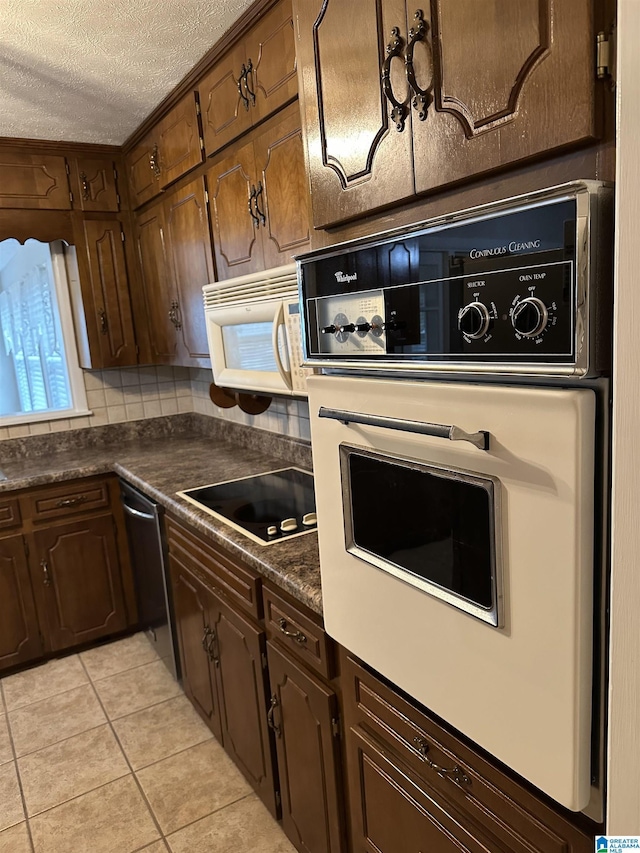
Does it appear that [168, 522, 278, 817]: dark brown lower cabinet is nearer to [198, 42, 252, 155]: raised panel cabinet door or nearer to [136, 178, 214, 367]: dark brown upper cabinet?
[136, 178, 214, 367]: dark brown upper cabinet

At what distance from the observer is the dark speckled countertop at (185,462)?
161cm

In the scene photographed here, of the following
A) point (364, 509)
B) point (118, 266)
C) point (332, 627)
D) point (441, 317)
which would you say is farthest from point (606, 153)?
point (118, 266)

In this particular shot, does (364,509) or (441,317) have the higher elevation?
(441,317)

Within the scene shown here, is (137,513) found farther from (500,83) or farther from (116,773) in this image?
(500,83)

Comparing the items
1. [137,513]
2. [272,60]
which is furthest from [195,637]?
[272,60]

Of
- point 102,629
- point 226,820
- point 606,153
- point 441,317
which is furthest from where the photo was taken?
point 102,629

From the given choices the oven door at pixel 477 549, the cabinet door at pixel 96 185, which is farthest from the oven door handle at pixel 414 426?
the cabinet door at pixel 96 185

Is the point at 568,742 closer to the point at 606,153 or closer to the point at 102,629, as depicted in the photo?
the point at 606,153

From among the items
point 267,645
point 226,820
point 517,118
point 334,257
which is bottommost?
point 226,820

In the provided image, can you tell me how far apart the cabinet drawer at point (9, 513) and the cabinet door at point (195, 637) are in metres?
0.91

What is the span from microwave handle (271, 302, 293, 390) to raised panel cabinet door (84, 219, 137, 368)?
1.66 metres

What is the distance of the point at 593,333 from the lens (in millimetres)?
655

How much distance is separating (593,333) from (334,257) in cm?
51

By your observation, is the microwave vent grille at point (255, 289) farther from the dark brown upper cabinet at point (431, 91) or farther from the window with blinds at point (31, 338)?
the window with blinds at point (31, 338)
